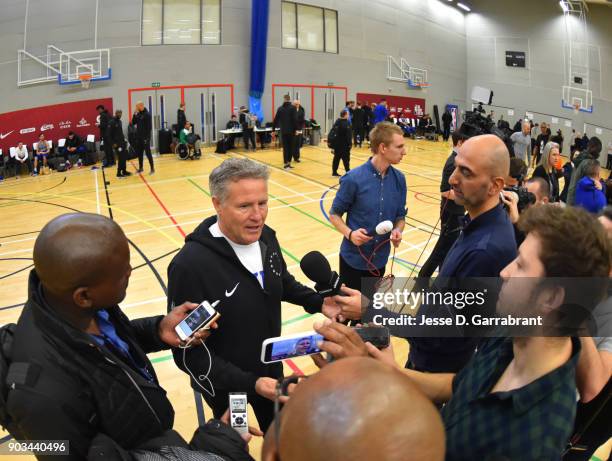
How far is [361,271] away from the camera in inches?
170

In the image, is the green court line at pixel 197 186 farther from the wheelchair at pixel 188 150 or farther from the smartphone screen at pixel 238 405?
the smartphone screen at pixel 238 405

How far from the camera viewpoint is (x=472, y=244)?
99.6 inches

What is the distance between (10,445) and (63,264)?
8.89ft

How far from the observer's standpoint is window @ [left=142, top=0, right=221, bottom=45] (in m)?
18.1

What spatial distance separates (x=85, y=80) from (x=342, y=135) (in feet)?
33.1

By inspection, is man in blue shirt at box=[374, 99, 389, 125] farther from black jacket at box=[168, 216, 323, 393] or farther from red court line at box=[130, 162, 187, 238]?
black jacket at box=[168, 216, 323, 393]

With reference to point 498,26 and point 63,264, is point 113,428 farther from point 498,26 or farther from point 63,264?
point 498,26

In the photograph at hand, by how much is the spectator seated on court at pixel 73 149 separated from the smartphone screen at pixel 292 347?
16.2 metres

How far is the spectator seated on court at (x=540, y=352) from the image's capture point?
1.41 metres

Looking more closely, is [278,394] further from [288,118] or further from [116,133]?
[116,133]

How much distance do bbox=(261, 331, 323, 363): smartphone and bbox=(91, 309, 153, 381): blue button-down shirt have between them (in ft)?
1.72

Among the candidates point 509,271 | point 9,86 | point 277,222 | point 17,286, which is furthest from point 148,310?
point 9,86

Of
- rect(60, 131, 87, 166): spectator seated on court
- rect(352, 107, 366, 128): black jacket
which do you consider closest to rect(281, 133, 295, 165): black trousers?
rect(352, 107, 366, 128): black jacket

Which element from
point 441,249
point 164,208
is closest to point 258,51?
point 164,208
